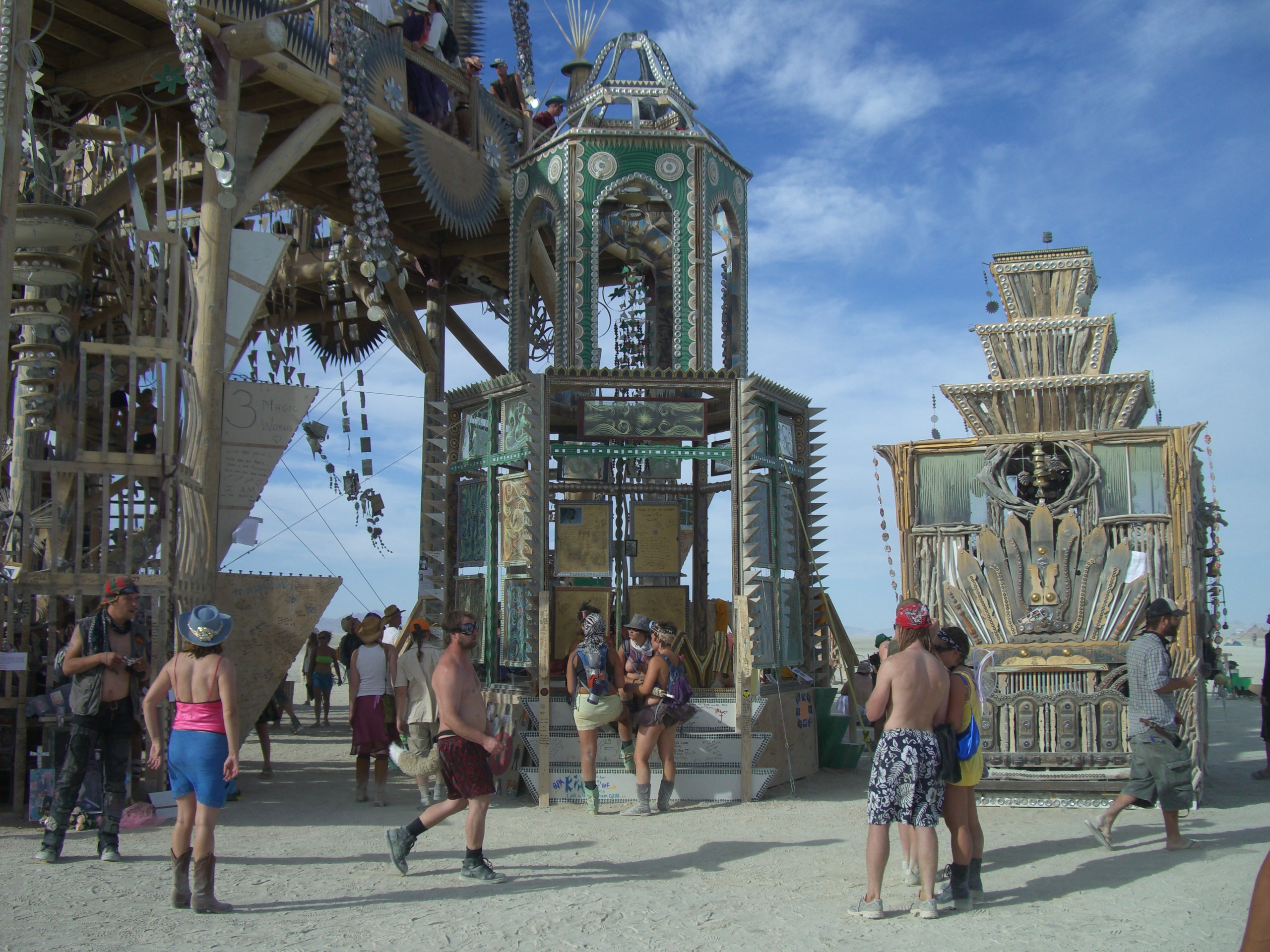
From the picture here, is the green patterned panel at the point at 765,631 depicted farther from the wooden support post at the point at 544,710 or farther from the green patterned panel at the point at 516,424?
the green patterned panel at the point at 516,424

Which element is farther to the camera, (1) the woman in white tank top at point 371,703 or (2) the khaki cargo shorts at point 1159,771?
(1) the woman in white tank top at point 371,703

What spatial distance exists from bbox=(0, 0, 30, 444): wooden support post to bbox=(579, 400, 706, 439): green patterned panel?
5004 millimetres

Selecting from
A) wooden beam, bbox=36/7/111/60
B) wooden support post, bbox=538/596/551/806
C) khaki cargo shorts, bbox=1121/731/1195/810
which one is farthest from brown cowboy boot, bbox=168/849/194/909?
wooden beam, bbox=36/7/111/60

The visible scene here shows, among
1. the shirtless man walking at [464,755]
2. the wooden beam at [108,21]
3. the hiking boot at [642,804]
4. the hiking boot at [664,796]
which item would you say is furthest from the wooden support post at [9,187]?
the hiking boot at [664,796]

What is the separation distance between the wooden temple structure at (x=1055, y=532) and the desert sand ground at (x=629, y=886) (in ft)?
2.40

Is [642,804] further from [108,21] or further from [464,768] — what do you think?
[108,21]

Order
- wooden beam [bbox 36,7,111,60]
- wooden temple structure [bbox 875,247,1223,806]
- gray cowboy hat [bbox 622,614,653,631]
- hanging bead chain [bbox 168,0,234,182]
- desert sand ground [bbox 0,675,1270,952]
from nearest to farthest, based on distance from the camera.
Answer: desert sand ground [bbox 0,675,1270,952]
gray cowboy hat [bbox 622,614,653,631]
wooden temple structure [bbox 875,247,1223,806]
hanging bead chain [bbox 168,0,234,182]
wooden beam [bbox 36,7,111,60]

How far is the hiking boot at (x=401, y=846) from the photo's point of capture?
6.44 meters

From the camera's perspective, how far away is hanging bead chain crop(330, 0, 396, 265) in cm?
1131

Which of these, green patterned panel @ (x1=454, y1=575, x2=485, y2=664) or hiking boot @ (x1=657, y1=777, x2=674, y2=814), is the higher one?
green patterned panel @ (x1=454, y1=575, x2=485, y2=664)

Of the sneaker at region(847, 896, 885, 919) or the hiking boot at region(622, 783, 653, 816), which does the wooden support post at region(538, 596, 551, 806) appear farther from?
the sneaker at region(847, 896, 885, 919)

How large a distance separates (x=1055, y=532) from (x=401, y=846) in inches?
256

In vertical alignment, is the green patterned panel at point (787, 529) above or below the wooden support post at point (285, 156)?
below

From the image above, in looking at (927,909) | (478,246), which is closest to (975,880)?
(927,909)
